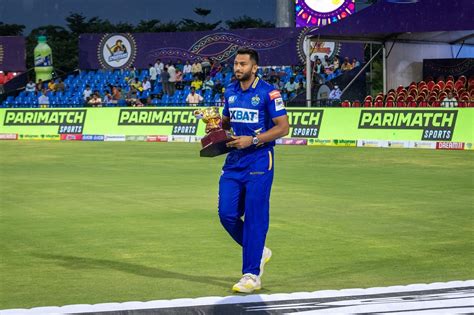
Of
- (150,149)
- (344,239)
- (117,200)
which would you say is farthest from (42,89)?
(344,239)

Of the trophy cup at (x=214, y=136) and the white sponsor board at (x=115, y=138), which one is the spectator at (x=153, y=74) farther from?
the trophy cup at (x=214, y=136)

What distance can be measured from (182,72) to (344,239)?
3968cm

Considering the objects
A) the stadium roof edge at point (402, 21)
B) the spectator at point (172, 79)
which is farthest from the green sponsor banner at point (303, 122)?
the spectator at point (172, 79)

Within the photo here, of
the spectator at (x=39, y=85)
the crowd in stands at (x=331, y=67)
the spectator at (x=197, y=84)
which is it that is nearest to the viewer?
the crowd in stands at (x=331, y=67)

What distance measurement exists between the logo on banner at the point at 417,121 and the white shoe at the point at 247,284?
67.3 feet

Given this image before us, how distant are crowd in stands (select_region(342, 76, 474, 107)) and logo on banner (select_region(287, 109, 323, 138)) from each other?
2.96m

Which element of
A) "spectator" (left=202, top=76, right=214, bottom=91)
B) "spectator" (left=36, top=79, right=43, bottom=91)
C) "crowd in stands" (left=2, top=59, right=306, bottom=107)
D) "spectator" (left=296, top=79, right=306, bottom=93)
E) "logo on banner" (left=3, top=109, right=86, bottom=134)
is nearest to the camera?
"logo on banner" (left=3, top=109, right=86, bottom=134)


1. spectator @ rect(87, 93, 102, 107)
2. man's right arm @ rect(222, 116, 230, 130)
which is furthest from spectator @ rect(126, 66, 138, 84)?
man's right arm @ rect(222, 116, 230, 130)

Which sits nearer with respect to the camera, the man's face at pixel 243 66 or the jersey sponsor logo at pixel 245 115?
the man's face at pixel 243 66

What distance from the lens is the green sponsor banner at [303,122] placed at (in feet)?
95.6

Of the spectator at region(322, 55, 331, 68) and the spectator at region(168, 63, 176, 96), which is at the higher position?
the spectator at region(322, 55, 331, 68)

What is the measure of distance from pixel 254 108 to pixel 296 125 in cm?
2374

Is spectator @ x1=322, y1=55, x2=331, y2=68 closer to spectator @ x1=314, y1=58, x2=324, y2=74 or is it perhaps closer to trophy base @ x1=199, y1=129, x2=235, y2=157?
spectator @ x1=314, y1=58, x2=324, y2=74

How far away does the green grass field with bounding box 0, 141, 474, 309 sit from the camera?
9.92 metres
